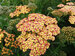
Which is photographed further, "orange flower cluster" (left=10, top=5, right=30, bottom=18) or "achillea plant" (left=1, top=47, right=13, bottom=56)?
"orange flower cluster" (left=10, top=5, right=30, bottom=18)

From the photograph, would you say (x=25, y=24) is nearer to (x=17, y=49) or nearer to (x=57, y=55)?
(x=17, y=49)

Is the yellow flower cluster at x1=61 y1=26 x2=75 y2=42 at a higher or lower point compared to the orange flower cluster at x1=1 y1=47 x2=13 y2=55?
higher

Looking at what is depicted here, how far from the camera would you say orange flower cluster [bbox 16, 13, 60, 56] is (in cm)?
154

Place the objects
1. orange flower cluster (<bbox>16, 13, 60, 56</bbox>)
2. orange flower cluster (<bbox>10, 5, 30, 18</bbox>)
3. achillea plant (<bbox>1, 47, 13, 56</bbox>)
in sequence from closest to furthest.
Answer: orange flower cluster (<bbox>16, 13, 60, 56</bbox>) → achillea plant (<bbox>1, 47, 13, 56</bbox>) → orange flower cluster (<bbox>10, 5, 30, 18</bbox>)

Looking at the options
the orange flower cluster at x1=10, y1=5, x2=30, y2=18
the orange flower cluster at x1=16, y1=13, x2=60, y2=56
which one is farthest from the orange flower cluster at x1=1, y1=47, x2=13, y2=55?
the orange flower cluster at x1=10, y1=5, x2=30, y2=18

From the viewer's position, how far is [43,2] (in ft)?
8.27

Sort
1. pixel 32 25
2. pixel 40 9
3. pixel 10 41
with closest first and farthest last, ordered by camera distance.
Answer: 1. pixel 32 25
2. pixel 10 41
3. pixel 40 9

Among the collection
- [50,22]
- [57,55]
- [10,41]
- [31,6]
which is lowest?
[57,55]

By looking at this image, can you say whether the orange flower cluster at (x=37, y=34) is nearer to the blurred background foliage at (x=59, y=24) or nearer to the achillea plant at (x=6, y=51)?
the blurred background foliage at (x=59, y=24)

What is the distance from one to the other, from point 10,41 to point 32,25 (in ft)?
1.52

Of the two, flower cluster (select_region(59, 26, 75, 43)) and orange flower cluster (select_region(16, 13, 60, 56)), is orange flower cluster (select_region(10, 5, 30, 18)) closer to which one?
orange flower cluster (select_region(16, 13, 60, 56))

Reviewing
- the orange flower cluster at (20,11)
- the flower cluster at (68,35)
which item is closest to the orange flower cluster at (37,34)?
the flower cluster at (68,35)

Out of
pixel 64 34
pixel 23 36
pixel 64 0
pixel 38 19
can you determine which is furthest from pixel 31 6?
pixel 64 0

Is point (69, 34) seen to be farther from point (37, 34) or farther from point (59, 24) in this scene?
point (59, 24)
